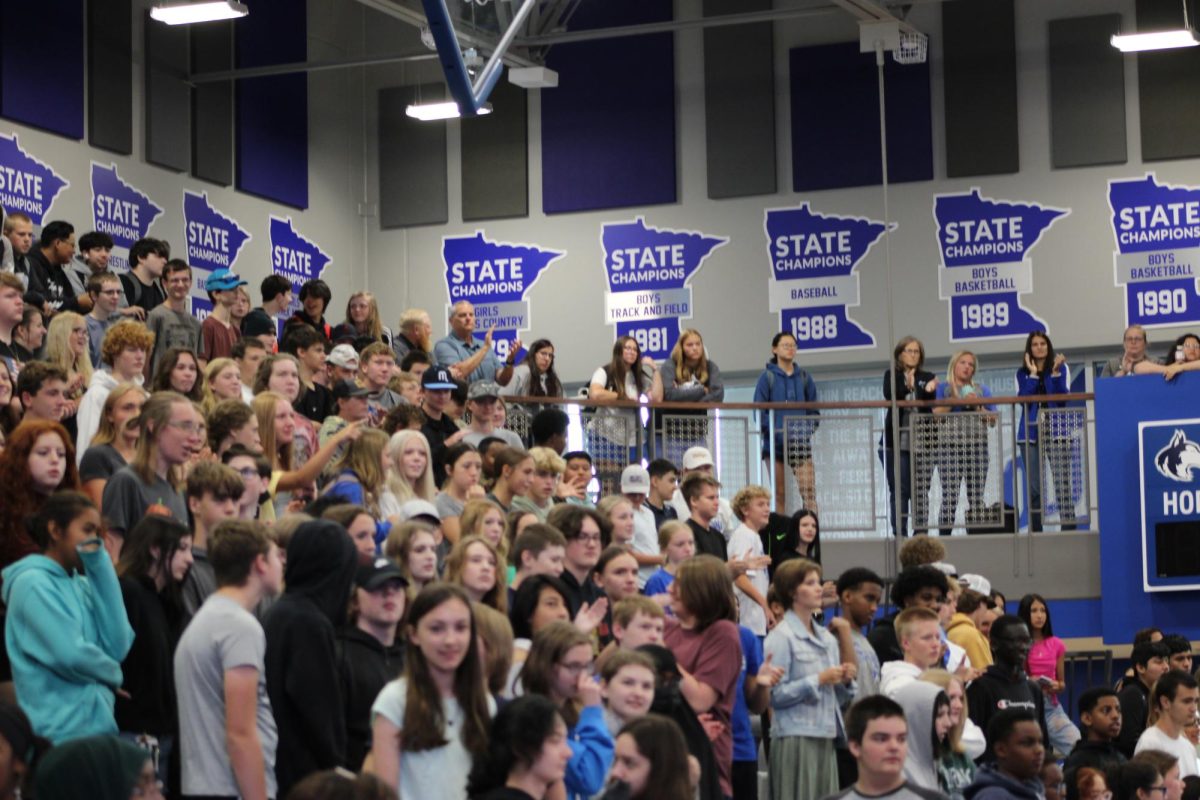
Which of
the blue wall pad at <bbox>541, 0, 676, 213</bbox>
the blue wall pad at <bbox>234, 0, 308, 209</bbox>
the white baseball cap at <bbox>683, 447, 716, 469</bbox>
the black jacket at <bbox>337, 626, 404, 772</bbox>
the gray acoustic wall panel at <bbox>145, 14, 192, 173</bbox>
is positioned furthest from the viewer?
the blue wall pad at <bbox>541, 0, 676, 213</bbox>

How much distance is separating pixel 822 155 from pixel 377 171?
5.16 meters

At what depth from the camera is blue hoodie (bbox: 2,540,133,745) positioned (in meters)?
5.40

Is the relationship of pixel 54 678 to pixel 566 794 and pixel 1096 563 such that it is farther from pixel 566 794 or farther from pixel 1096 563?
pixel 1096 563

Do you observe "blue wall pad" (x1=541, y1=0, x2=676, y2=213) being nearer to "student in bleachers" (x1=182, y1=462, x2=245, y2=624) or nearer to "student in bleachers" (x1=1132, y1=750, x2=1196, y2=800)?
"student in bleachers" (x1=1132, y1=750, x2=1196, y2=800)

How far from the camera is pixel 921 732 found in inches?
294

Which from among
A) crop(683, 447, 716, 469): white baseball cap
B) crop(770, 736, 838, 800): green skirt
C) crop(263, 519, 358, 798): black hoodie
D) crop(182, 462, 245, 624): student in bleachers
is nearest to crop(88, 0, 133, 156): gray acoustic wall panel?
crop(683, 447, 716, 469): white baseball cap

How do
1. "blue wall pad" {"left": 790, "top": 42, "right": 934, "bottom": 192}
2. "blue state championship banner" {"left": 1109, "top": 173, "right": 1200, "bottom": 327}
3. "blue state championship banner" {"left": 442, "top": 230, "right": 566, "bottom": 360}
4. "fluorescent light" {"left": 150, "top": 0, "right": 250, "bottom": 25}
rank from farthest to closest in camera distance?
"blue state championship banner" {"left": 442, "top": 230, "right": 566, "bottom": 360} < "blue wall pad" {"left": 790, "top": 42, "right": 934, "bottom": 192} < "blue state championship banner" {"left": 1109, "top": 173, "right": 1200, "bottom": 327} < "fluorescent light" {"left": 150, "top": 0, "right": 250, "bottom": 25}

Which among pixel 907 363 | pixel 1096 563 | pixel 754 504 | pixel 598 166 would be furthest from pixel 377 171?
pixel 754 504

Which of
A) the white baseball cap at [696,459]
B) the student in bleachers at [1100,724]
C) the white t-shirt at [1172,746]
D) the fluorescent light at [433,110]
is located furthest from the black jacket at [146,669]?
the fluorescent light at [433,110]

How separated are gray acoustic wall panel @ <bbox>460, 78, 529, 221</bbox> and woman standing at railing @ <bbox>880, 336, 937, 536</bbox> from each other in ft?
20.4

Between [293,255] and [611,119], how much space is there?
12.2ft

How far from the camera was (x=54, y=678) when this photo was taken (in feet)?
17.9

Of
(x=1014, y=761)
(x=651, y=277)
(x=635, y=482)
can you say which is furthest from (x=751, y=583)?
(x=651, y=277)

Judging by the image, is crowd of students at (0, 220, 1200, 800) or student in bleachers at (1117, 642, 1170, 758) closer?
crowd of students at (0, 220, 1200, 800)
